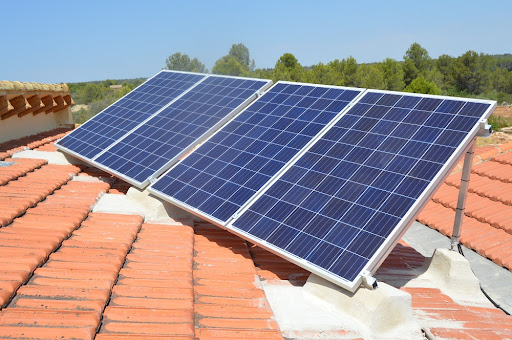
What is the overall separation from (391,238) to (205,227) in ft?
13.7

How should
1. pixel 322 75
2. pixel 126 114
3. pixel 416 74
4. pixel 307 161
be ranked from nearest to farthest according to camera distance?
pixel 307 161 → pixel 126 114 → pixel 322 75 → pixel 416 74

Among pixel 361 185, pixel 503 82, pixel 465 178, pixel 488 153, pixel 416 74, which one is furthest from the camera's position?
pixel 503 82

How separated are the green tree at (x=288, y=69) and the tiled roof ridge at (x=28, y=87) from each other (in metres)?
48.9

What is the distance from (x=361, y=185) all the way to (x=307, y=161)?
4.07 ft

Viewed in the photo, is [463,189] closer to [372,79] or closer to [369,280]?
[369,280]

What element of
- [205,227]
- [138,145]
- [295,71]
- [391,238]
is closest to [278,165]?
[205,227]

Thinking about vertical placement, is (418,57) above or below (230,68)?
above

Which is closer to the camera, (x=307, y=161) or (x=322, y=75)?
(x=307, y=161)

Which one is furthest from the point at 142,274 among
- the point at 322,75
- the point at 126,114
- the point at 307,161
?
the point at 322,75

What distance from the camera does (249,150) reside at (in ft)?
28.0

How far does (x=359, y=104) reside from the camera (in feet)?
27.0

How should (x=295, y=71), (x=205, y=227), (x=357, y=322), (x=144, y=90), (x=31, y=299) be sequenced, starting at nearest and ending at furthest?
(x=31, y=299) → (x=357, y=322) → (x=205, y=227) → (x=144, y=90) → (x=295, y=71)

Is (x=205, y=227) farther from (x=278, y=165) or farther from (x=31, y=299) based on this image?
(x=31, y=299)

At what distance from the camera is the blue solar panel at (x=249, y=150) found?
7.71 metres
